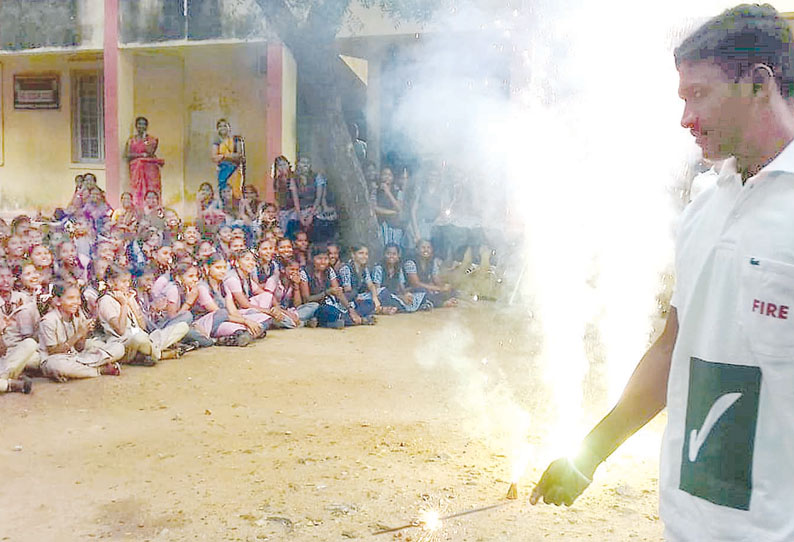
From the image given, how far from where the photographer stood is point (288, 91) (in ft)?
35.2

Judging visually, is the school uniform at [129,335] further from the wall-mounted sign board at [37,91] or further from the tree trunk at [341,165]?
the wall-mounted sign board at [37,91]

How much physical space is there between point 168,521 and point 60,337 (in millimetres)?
2495

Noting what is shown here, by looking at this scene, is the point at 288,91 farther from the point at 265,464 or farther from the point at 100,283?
the point at 265,464

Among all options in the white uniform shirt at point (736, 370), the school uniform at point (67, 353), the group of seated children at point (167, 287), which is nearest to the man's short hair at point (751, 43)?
the white uniform shirt at point (736, 370)

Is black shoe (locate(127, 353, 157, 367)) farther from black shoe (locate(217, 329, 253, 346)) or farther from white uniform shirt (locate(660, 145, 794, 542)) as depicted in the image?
white uniform shirt (locate(660, 145, 794, 542))

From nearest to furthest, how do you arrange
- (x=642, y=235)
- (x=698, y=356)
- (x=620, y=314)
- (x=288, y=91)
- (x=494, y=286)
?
1. (x=698, y=356)
2. (x=620, y=314)
3. (x=642, y=235)
4. (x=494, y=286)
5. (x=288, y=91)

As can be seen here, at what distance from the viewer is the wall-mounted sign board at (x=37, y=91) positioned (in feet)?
44.1

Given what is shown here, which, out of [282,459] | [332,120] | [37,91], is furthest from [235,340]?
[37,91]

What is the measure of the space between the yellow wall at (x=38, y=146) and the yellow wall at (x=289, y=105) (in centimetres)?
389

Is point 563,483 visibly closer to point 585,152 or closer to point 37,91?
point 585,152

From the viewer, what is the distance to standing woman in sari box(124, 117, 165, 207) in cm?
1181

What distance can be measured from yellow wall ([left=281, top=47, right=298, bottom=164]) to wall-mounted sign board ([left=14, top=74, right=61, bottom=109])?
470 cm

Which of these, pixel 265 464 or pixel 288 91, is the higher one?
pixel 288 91

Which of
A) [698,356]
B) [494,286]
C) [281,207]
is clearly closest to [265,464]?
[698,356]
